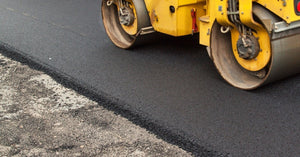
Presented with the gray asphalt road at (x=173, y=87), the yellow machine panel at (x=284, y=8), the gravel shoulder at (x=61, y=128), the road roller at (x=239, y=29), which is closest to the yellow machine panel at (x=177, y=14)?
the road roller at (x=239, y=29)

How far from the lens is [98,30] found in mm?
6559

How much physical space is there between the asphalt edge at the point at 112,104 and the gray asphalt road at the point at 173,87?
0.02 metres

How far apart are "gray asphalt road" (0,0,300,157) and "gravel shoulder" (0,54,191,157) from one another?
22 centimetres

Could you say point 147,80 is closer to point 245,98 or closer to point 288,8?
point 245,98

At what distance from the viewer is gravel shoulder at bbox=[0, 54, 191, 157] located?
136 inches

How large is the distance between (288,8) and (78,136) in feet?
6.58

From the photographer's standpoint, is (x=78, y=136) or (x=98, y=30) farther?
(x=98, y=30)

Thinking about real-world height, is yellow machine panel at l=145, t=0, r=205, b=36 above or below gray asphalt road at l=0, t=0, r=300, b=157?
above

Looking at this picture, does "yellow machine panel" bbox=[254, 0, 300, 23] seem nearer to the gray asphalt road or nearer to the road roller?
the road roller

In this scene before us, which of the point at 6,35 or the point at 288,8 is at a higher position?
the point at 288,8

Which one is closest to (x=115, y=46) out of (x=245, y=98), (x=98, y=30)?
(x=98, y=30)

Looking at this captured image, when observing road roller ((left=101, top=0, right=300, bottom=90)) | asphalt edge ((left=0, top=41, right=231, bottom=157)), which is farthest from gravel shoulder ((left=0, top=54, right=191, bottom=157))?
road roller ((left=101, top=0, right=300, bottom=90))

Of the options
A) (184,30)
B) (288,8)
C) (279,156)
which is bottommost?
(279,156)

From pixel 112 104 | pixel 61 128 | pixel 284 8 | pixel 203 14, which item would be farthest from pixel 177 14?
pixel 61 128
